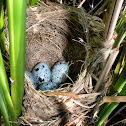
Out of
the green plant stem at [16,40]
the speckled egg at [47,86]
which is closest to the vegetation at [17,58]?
the green plant stem at [16,40]

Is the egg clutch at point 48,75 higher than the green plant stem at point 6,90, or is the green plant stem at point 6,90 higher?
the green plant stem at point 6,90

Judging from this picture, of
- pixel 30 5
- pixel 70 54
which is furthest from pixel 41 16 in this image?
pixel 70 54

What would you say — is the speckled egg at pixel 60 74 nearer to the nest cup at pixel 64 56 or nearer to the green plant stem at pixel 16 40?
the nest cup at pixel 64 56

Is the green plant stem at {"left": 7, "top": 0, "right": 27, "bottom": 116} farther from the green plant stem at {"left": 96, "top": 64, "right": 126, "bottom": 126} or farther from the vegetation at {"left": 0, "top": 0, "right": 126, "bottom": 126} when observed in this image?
the green plant stem at {"left": 96, "top": 64, "right": 126, "bottom": 126}

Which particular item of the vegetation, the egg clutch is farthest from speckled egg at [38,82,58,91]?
the vegetation

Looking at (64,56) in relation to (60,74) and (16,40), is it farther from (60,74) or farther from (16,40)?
(16,40)
